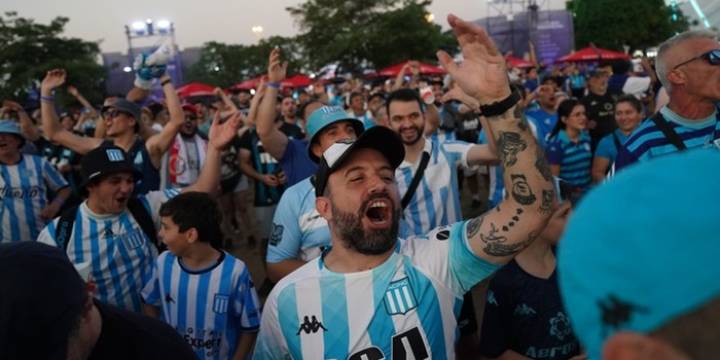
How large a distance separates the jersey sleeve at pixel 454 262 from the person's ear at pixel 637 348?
3.82 ft

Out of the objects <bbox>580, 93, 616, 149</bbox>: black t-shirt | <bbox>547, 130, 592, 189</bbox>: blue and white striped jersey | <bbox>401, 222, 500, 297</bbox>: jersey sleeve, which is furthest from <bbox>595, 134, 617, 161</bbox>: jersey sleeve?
<bbox>401, 222, 500, 297</bbox>: jersey sleeve

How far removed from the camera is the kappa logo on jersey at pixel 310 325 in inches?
77.0

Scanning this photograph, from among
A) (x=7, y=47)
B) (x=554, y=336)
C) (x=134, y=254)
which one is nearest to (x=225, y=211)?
(x=134, y=254)

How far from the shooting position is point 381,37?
5119cm

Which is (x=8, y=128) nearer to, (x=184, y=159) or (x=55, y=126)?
(x=55, y=126)

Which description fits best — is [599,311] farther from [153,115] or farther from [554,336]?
[153,115]

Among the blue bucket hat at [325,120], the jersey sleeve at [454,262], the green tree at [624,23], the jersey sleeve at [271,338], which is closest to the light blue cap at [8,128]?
the blue bucket hat at [325,120]

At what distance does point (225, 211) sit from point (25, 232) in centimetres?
391

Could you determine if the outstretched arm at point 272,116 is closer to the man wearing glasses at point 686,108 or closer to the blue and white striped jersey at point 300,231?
the blue and white striped jersey at point 300,231

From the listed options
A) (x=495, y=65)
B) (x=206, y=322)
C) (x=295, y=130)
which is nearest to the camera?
(x=495, y=65)

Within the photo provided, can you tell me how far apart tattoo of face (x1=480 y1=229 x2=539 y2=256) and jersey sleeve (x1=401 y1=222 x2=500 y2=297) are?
61 mm

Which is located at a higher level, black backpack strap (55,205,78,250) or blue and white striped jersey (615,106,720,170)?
blue and white striped jersey (615,106,720,170)

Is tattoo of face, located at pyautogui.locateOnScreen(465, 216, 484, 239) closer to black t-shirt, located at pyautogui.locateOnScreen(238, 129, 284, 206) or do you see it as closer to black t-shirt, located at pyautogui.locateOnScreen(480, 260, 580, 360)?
black t-shirt, located at pyautogui.locateOnScreen(480, 260, 580, 360)

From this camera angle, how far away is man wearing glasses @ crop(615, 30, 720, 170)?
9.68 feet
